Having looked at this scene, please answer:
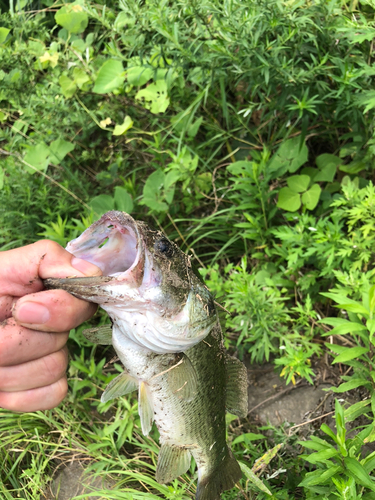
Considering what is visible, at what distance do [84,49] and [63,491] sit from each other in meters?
3.48

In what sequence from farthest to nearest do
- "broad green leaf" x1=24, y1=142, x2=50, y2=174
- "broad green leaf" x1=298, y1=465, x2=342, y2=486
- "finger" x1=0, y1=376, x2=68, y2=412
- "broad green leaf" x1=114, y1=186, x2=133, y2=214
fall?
"broad green leaf" x1=24, y1=142, x2=50, y2=174
"broad green leaf" x1=114, y1=186, x2=133, y2=214
"finger" x1=0, y1=376, x2=68, y2=412
"broad green leaf" x1=298, y1=465, x2=342, y2=486

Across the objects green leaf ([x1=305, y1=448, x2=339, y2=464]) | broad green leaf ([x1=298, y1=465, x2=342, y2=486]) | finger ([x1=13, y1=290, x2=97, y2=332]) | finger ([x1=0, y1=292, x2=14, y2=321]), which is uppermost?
finger ([x1=13, y1=290, x2=97, y2=332])

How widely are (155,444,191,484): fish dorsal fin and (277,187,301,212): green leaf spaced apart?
5.77 ft

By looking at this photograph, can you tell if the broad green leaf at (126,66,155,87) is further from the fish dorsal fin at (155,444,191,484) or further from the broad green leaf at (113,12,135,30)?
the fish dorsal fin at (155,444,191,484)

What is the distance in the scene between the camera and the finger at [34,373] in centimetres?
167

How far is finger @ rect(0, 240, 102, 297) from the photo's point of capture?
5.15ft

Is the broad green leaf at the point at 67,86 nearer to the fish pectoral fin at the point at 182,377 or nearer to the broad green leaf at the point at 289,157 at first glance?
the broad green leaf at the point at 289,157

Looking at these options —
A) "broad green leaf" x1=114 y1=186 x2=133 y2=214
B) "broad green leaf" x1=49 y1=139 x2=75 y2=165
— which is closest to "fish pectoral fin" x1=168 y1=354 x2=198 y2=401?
"broad green leaf" x1=114 y1=186 x2=133 y2=214

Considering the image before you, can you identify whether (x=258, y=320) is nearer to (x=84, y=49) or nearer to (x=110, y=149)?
(x=110, y=149)

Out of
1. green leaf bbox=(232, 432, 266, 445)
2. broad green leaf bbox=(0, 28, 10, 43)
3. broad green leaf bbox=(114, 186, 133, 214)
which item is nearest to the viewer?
green leaf bbox=(232, 432, 266, 445)

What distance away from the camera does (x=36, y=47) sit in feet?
10.6

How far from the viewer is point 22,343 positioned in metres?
1.56

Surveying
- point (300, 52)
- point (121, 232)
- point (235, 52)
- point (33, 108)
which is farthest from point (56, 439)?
point (300, 52)

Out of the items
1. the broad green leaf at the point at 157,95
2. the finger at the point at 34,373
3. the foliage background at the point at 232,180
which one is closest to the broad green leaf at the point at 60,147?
the foliage background at the point at 232,180
